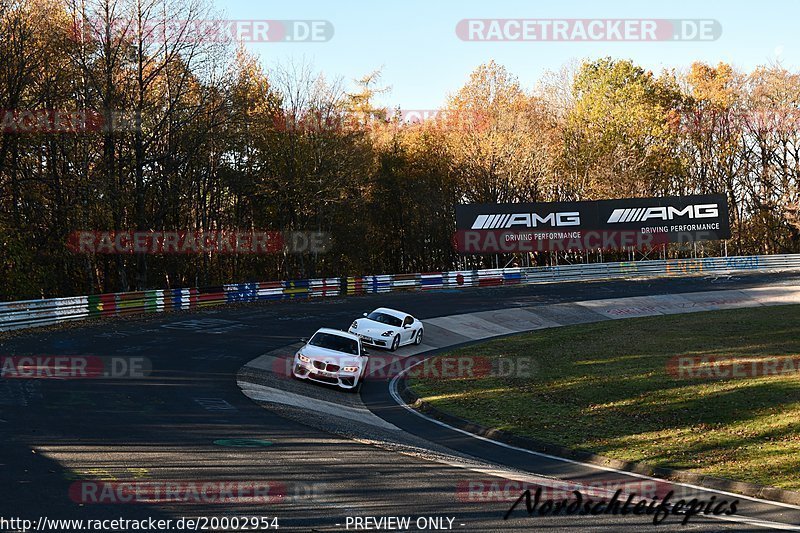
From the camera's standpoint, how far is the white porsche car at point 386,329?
28156 mm

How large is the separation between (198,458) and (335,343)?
10.5 meters

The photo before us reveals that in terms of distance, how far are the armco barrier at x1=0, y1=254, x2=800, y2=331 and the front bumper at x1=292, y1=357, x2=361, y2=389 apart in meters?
13.3

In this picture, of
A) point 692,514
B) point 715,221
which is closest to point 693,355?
point 692,514

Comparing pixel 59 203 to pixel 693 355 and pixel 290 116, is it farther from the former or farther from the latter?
pixel 693 355

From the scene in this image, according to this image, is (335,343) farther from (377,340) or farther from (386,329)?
(386,329)

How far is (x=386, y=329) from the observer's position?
28359 millimetres

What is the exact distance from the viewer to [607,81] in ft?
212

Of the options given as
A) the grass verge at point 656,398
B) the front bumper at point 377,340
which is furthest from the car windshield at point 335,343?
the front bumper at point 377,340
